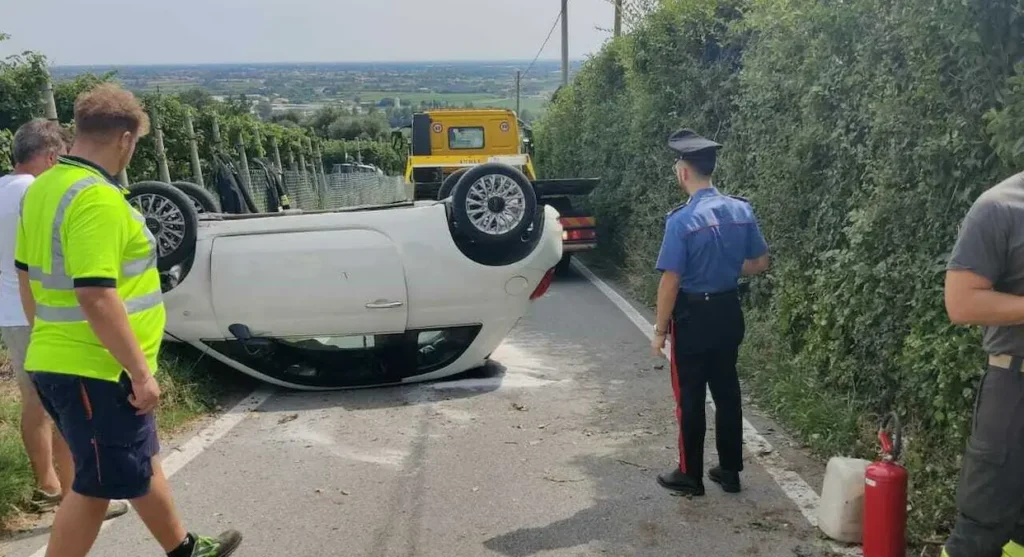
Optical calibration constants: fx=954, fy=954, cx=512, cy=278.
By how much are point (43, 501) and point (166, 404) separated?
1.56 meters

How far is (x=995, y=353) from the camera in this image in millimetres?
3014

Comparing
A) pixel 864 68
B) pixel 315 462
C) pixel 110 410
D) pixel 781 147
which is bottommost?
pixel 315 462

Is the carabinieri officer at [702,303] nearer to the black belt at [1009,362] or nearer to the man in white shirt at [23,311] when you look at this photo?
the black belt at [1009,362]

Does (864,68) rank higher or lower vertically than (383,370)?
higher

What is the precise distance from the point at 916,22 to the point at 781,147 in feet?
8.73

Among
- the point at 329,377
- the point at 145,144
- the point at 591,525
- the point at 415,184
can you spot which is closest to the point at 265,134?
the point at 415,184

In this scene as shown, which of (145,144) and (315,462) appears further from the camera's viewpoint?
(145,144)

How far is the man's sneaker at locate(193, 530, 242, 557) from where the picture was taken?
388 centimetres

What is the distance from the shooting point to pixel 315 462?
5500 millimetres

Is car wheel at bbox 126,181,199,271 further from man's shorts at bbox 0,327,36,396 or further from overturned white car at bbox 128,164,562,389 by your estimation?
man's shorts at bbox 0,327,36,396

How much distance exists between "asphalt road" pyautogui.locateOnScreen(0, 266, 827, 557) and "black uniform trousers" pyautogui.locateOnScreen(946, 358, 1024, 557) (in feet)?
3.75

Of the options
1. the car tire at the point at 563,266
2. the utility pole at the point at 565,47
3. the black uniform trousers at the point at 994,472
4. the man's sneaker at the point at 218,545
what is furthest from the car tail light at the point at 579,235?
the utility pole at the point at 565,47

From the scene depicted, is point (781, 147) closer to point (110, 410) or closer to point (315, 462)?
point (315, 462)

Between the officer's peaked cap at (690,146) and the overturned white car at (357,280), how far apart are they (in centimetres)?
220
